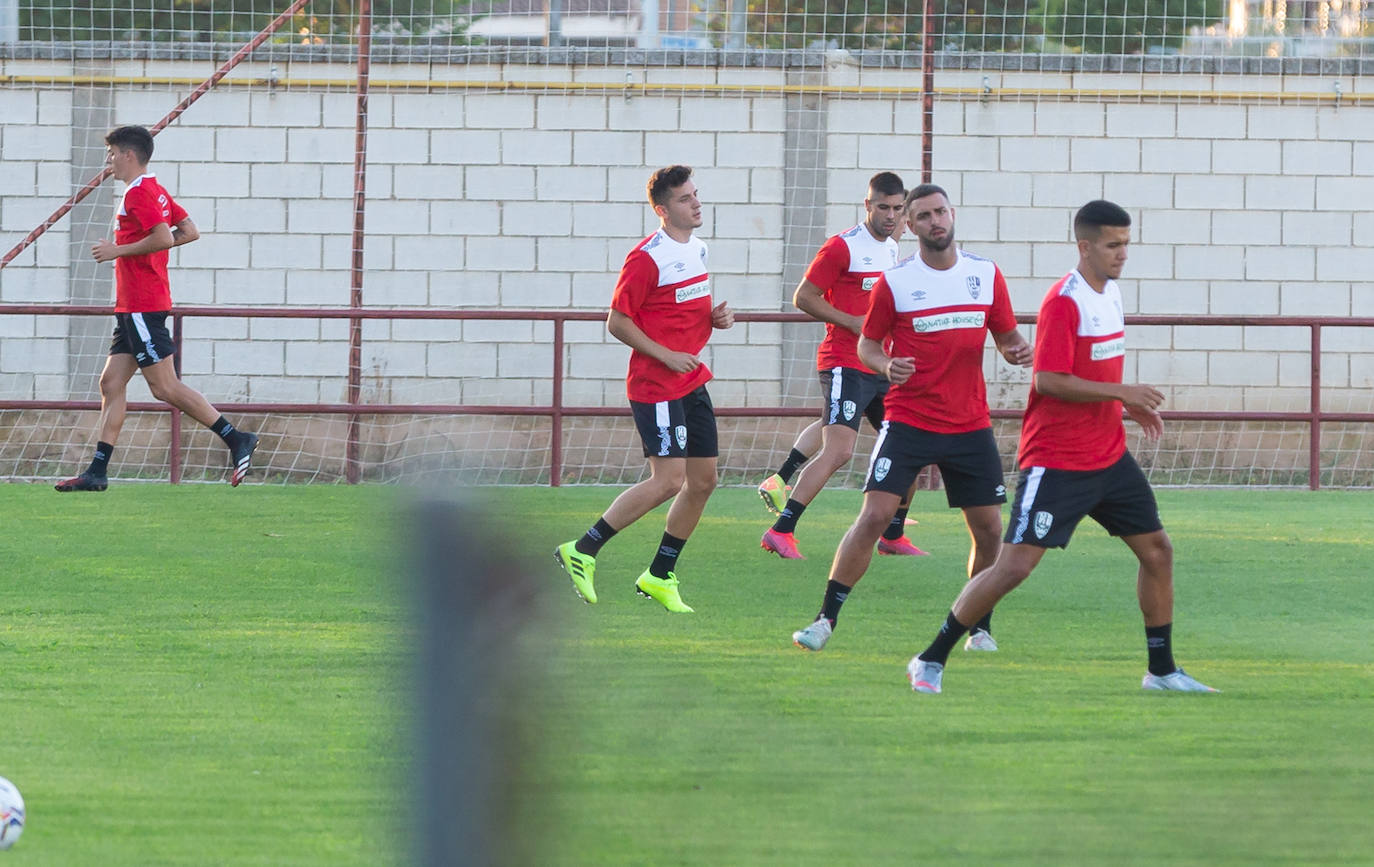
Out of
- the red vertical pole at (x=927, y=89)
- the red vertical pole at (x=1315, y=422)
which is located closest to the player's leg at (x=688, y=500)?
the red vertical pole at (x=927, y=89)

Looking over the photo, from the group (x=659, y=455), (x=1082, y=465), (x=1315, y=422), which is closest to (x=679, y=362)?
(x=659, y=455)

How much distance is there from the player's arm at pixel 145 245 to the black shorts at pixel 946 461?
511 centimetres

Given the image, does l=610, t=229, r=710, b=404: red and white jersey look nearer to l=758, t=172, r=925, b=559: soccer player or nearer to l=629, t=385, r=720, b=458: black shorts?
l=629, t=385, r=720, b=458: black shorts

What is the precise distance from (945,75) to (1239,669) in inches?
336

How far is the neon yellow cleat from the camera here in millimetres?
6504

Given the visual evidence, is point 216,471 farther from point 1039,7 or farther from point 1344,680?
point 1344,680

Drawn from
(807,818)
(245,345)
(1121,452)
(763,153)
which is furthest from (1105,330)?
(245,345)

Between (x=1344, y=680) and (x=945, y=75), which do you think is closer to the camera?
(x=1344, y=680)

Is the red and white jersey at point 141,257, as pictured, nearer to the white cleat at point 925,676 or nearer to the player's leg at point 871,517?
the player's leg at point 871,517

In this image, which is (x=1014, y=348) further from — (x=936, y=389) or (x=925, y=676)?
(x=925, y=676)

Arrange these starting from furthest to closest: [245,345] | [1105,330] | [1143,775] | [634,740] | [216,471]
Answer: [245,345] < [216,471] < [1105,330] < [1143,775] < [634,740]

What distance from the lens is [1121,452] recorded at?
505 cm

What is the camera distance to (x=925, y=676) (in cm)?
501

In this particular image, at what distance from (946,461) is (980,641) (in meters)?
0.64
